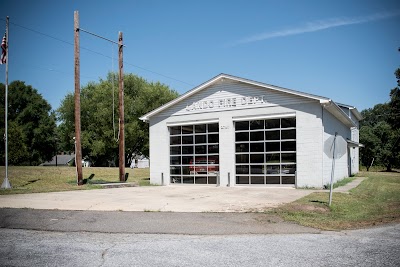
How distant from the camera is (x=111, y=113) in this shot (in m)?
42.7

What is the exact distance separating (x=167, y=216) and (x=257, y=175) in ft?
33.4

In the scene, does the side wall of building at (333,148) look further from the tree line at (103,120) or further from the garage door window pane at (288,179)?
the tree line at (103,120)

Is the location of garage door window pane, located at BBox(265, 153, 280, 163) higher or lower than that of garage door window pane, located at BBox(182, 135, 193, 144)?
lower

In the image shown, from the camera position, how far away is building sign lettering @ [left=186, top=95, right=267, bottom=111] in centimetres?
1881

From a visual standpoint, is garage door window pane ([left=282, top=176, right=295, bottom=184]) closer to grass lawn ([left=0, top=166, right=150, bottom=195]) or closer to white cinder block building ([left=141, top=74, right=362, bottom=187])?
white cinder block building ([left=141, top=74, right=362, bottom=187])

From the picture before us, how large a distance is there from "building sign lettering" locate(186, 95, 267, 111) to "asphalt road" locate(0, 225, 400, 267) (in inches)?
464

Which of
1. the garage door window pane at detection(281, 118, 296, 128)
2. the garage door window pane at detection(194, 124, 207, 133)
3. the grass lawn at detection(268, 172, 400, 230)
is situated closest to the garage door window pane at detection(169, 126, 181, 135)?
the garage door window pane at detection(194, 124, 207, 133)

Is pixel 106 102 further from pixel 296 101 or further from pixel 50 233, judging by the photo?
pixel 50 233

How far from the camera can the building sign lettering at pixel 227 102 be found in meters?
18.8

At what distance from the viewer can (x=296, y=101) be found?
1766 centimetres

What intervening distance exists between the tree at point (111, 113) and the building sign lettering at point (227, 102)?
22871mm

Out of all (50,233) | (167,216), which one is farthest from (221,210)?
(50,233)

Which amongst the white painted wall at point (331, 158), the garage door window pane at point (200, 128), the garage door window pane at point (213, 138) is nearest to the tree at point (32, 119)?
the garage door window pane at point (200, 128)

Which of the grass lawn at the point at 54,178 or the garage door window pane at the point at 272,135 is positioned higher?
the garage door window pane at the point at 272,135
